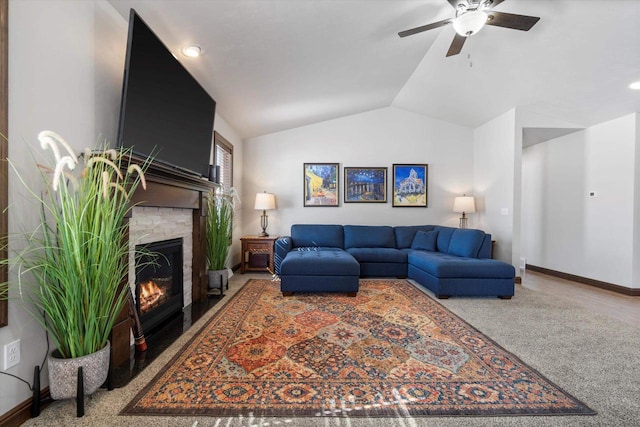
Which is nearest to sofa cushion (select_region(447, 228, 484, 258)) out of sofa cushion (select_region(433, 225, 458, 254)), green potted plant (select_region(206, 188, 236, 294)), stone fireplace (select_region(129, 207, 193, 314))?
sofa cushion (select_region(433, 225, 458, 254))

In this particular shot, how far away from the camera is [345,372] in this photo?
1809 mm

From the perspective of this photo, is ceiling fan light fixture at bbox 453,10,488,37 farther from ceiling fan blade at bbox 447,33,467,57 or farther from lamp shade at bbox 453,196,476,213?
lamp shade at bbox 453,196,476,213

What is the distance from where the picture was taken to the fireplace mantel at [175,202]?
1871 millimetres

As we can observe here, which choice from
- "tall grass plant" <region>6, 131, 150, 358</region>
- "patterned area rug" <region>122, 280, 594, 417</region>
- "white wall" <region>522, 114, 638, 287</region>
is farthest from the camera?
"white wall" <region>522, 114, 638, 287</region>

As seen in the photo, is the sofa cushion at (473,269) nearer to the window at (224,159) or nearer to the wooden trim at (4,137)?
the window at (224,159)

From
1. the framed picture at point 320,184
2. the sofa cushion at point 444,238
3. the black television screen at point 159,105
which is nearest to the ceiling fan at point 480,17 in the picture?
the black television screen at point 159,105

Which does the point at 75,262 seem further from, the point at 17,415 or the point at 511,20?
the point at 511,20

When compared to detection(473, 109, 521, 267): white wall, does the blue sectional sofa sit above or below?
below

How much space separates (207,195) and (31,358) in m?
2.16

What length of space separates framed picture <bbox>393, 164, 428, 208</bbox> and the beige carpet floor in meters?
2.30

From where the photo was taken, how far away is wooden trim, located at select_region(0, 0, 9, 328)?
127 cm

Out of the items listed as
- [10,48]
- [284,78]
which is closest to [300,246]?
[284,78]

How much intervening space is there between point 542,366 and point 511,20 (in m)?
2.58

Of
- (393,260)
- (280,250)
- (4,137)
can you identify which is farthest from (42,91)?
(393,260)
